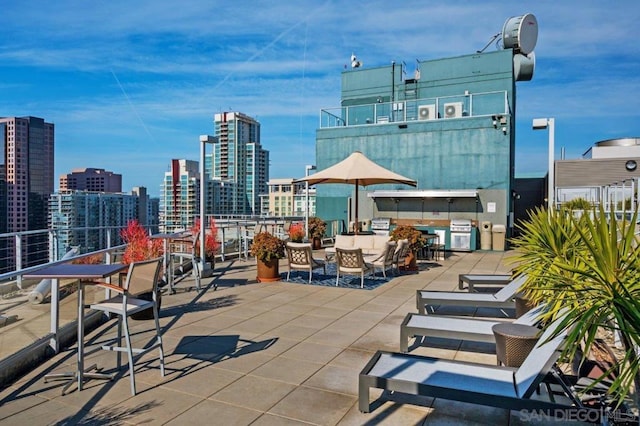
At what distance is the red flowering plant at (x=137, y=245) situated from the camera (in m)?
6.82

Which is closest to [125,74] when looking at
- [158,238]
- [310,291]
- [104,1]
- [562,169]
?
[104,1]

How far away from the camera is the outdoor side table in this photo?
3.41m

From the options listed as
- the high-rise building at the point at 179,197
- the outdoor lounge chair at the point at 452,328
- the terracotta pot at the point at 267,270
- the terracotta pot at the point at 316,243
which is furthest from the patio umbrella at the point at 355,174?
the outdoor lounge chair at the point at 452,328

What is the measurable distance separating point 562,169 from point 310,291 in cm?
2220

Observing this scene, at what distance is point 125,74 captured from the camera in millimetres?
→ 20906

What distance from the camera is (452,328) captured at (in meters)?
4.29

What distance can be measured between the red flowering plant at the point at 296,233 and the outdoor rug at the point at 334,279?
2.98 m

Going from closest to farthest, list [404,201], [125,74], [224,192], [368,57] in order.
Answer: [404,201] → [125,74] → [368,57] → [224,192]

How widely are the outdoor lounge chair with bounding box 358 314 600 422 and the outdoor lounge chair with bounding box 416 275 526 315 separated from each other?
219cm

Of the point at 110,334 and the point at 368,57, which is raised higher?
the point at 368,57

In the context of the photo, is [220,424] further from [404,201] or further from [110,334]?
[404,201]

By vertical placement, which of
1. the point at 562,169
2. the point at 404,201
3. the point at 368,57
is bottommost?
the point at 404,201

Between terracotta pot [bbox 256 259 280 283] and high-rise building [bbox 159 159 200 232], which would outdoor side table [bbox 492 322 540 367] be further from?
high-rise building [bbox 159 159 200 232]

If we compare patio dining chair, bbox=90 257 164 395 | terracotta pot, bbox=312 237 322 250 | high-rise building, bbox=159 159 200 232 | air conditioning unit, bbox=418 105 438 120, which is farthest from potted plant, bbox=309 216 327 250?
patio dining chair, bbox=90 257 164 395
